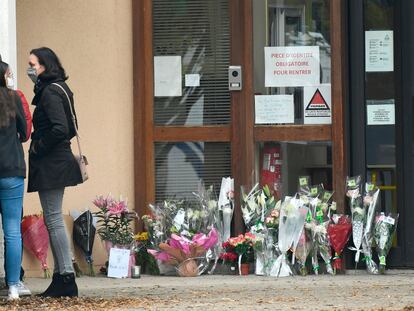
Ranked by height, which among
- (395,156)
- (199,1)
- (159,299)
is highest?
(199,1)

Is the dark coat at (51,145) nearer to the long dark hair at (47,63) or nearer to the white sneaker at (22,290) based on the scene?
the long dark hair at (47,63)

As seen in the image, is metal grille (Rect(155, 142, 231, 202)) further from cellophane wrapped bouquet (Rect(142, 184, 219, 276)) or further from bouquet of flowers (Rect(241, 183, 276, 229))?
bouquet of flowers (Rect(241, 183, 276, 229))

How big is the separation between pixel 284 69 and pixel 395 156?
1.14m

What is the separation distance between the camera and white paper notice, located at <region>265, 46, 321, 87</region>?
Answer: 9883 mm

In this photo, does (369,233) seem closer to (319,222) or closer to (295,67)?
(319,222)

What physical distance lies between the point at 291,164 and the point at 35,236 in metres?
2.17

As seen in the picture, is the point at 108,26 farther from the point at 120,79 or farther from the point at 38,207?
the point at 38,207

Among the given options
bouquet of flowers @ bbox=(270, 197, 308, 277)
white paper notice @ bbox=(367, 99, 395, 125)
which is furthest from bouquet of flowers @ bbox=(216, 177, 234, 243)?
white paper notice @ bbox=(367, 99, 395, 125)

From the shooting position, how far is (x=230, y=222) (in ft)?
32.5

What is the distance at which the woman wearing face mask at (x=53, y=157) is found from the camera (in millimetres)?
8023

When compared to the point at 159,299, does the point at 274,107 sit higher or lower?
higher

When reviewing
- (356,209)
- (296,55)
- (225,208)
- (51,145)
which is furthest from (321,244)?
(51,145)

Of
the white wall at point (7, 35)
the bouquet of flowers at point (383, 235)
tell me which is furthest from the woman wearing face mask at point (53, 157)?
the bouquet of flowers at point (383, 235)

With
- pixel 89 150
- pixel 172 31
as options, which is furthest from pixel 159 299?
pixel 172 31
